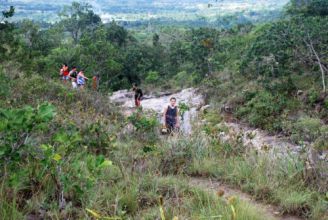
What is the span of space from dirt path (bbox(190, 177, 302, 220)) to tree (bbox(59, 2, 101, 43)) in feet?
131

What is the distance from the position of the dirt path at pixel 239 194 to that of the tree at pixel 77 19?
3997 cm

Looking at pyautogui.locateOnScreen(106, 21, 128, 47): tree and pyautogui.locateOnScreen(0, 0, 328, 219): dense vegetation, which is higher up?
pyautogui.locateOnScreen(0, 0, 328, 219): dense vegetation

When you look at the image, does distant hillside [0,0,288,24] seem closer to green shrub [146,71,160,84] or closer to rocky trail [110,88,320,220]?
green shrub [146,71,160,84]

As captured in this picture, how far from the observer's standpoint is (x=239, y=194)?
12.3ft

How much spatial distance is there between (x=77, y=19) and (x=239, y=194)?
41388mm

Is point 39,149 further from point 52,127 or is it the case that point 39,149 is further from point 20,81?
point 20,81

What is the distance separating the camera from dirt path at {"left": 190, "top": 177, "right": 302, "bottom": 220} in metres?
3.36

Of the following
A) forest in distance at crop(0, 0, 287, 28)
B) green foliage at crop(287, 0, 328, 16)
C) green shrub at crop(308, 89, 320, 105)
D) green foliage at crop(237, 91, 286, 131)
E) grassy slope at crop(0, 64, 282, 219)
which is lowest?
Answer: forest in distance at crop(0, 0, 287, 28)

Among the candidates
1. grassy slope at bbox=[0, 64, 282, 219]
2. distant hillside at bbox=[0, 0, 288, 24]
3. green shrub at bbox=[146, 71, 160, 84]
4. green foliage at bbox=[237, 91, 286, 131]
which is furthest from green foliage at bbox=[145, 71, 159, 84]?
distant hillside at bbox=[0, 0, 288, 24]

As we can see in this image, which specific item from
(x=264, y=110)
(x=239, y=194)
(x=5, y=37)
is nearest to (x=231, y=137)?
(x=239, y=194)

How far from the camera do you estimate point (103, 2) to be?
148m

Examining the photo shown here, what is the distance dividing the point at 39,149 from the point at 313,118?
39.2ft

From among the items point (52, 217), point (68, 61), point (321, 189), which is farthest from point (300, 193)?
point (68, 61)

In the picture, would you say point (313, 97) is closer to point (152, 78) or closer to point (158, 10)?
point (152, 78)
